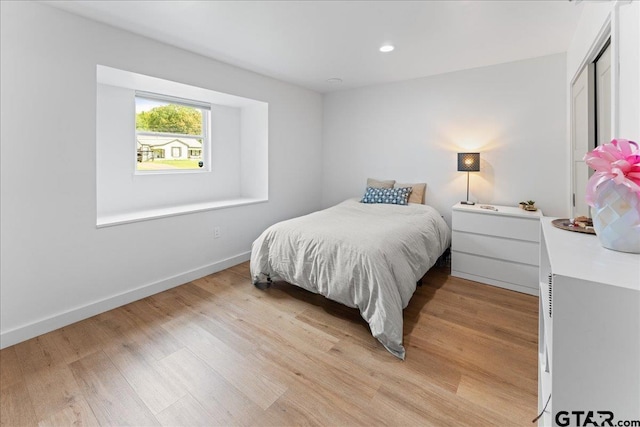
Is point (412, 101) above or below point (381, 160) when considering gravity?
above

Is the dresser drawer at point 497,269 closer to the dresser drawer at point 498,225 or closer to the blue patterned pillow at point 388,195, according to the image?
the dresser drawer at point 498,225

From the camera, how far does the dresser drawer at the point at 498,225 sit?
279cm

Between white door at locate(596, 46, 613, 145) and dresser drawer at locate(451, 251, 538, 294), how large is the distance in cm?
131

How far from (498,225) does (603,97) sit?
1.36 metres

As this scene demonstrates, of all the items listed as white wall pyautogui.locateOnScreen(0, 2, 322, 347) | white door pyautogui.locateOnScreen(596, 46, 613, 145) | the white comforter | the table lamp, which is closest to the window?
white wall pyautogui.locateOnScreen(0, 2, 322, 347)

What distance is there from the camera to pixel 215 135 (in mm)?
3990

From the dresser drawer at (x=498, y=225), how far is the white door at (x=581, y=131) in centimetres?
37

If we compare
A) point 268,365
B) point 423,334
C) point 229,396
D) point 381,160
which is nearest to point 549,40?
point 381,160

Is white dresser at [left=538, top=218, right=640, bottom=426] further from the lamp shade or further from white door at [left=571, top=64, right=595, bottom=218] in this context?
the lamp shade

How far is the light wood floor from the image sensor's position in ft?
4.83

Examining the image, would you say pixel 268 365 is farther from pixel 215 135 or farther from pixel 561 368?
pixel 215 135

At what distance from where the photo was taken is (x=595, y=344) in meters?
0.69

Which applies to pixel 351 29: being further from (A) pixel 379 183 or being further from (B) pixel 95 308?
(B) pixel 95 308

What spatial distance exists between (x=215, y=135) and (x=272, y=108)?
0.87 m
